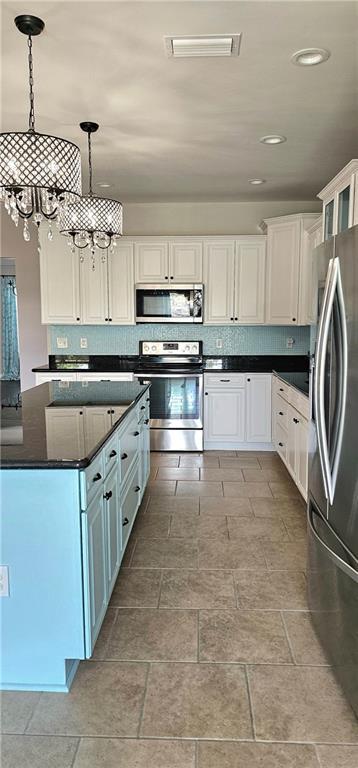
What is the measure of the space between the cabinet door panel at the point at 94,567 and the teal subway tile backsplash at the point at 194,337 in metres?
3.79

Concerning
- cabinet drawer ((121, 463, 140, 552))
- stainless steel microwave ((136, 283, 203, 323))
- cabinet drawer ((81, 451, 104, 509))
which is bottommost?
cabinet drawer ((121, 463, 140, 552))

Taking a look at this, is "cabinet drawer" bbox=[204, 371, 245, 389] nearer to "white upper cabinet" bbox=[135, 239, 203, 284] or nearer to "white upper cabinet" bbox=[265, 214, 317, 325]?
"white upper cabinet" bbox=[265, 214, 317, 325]

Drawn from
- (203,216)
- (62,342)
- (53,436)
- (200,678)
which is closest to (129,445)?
(53,436)

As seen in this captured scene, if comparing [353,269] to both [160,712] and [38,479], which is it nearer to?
[38,479]

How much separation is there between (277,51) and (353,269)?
4.38 ft

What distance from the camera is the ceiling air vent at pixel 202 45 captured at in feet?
7.47

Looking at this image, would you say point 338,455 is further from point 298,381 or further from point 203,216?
point 203,216

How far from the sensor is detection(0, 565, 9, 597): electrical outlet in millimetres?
1890

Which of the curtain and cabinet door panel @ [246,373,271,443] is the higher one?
the curtain

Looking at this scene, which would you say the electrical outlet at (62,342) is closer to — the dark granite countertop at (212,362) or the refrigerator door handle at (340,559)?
the dark granite countertop at (212,362)

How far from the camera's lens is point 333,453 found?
192 centimetres

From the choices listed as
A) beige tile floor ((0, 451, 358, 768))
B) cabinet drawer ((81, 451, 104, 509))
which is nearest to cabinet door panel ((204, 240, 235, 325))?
beige tile floor ((0, 451, 358, 768))

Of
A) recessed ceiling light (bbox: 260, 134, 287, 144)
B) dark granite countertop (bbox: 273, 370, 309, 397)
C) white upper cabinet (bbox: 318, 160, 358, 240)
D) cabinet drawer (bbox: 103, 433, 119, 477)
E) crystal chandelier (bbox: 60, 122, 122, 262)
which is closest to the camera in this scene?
cabinet drawer (bbox: 103, 433, 119, 477)

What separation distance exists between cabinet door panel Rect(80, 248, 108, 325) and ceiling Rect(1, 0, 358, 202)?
111 cm
